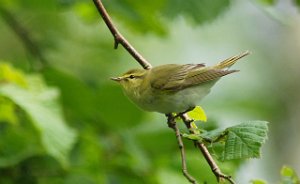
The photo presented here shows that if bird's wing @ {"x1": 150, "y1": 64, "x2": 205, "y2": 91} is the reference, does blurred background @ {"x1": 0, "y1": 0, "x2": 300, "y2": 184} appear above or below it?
below

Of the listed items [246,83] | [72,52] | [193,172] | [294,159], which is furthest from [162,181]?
[246,83]

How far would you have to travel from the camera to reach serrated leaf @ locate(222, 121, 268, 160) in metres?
3.01

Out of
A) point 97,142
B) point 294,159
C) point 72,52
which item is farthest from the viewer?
point 294,159

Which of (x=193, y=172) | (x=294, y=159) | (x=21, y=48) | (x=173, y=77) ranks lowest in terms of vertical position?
(x=294, y=159)

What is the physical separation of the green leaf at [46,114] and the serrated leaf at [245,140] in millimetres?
1372

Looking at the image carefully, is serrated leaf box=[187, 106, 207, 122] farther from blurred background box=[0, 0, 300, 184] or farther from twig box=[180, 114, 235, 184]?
blurred background box=[0, 0, 300, 184]

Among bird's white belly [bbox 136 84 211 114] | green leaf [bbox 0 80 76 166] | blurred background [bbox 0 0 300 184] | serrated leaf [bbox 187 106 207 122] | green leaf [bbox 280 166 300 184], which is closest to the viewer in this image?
green leaf [bbox 280 166 300 184]

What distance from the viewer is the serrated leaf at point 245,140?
9.87 feet

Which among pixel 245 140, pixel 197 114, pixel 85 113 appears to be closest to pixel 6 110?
pixel 85 113

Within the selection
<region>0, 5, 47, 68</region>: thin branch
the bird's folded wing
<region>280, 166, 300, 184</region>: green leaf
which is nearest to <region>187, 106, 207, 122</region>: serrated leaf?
the bird's folded wing

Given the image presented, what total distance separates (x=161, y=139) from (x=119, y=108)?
35cm

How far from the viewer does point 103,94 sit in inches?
198

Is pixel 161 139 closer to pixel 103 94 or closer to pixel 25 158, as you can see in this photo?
pixel 103 94

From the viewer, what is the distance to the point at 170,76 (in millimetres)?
3797
